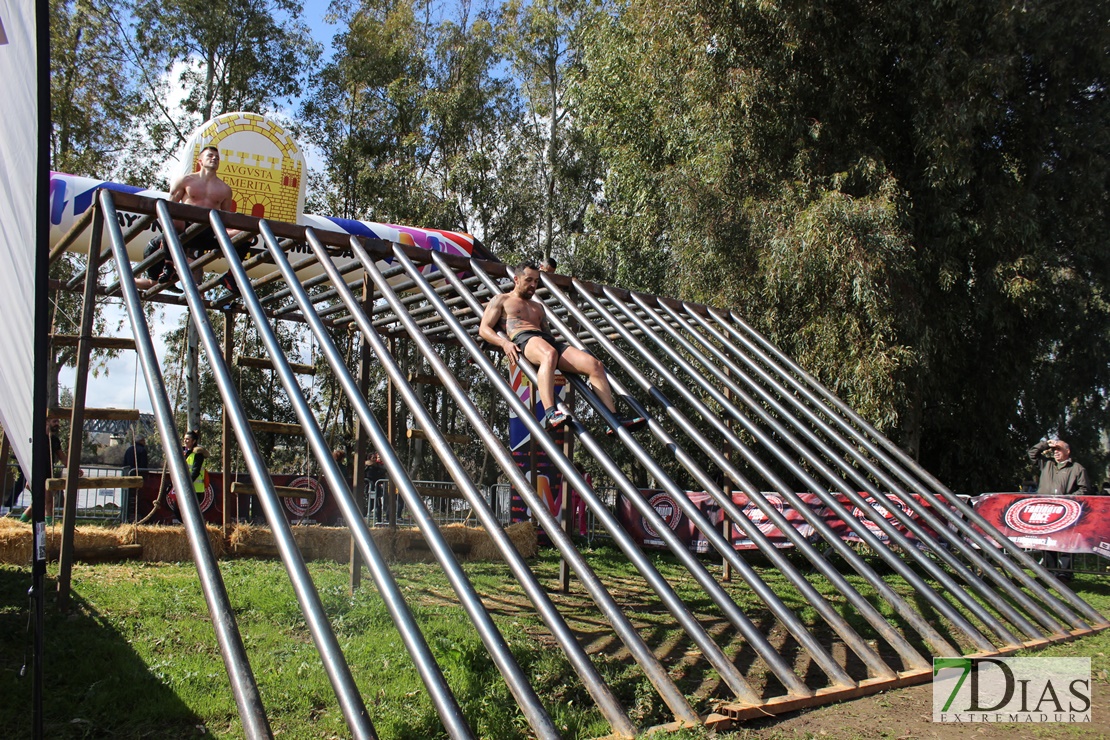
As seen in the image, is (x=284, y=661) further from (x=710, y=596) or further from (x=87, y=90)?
(x=87, y=90)

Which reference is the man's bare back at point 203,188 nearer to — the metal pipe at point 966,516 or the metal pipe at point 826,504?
the metal pipe at point 826,504

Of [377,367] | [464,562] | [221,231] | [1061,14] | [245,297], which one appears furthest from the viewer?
[377,367]

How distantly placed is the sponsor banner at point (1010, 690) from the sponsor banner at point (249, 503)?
903cm

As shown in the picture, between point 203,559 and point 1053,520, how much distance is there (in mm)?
9237

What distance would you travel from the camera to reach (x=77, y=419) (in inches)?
228

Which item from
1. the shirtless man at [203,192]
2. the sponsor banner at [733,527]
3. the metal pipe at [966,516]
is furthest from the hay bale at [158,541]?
the metal pipe at [966,516]

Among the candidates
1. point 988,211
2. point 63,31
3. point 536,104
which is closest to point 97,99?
point 63,31

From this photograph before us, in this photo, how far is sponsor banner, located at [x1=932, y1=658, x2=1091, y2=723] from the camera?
4.27 metres

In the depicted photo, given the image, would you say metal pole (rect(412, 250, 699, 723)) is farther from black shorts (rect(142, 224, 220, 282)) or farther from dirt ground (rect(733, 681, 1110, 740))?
black shorts (rect(142, 224, 220, 282))

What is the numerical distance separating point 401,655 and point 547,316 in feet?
10.1

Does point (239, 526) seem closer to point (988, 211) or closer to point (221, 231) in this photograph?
point (221, 231)

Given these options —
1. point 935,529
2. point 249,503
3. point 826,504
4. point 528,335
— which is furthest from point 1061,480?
point 249,503

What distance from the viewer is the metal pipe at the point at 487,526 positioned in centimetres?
344

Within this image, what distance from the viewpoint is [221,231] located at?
5504mm
